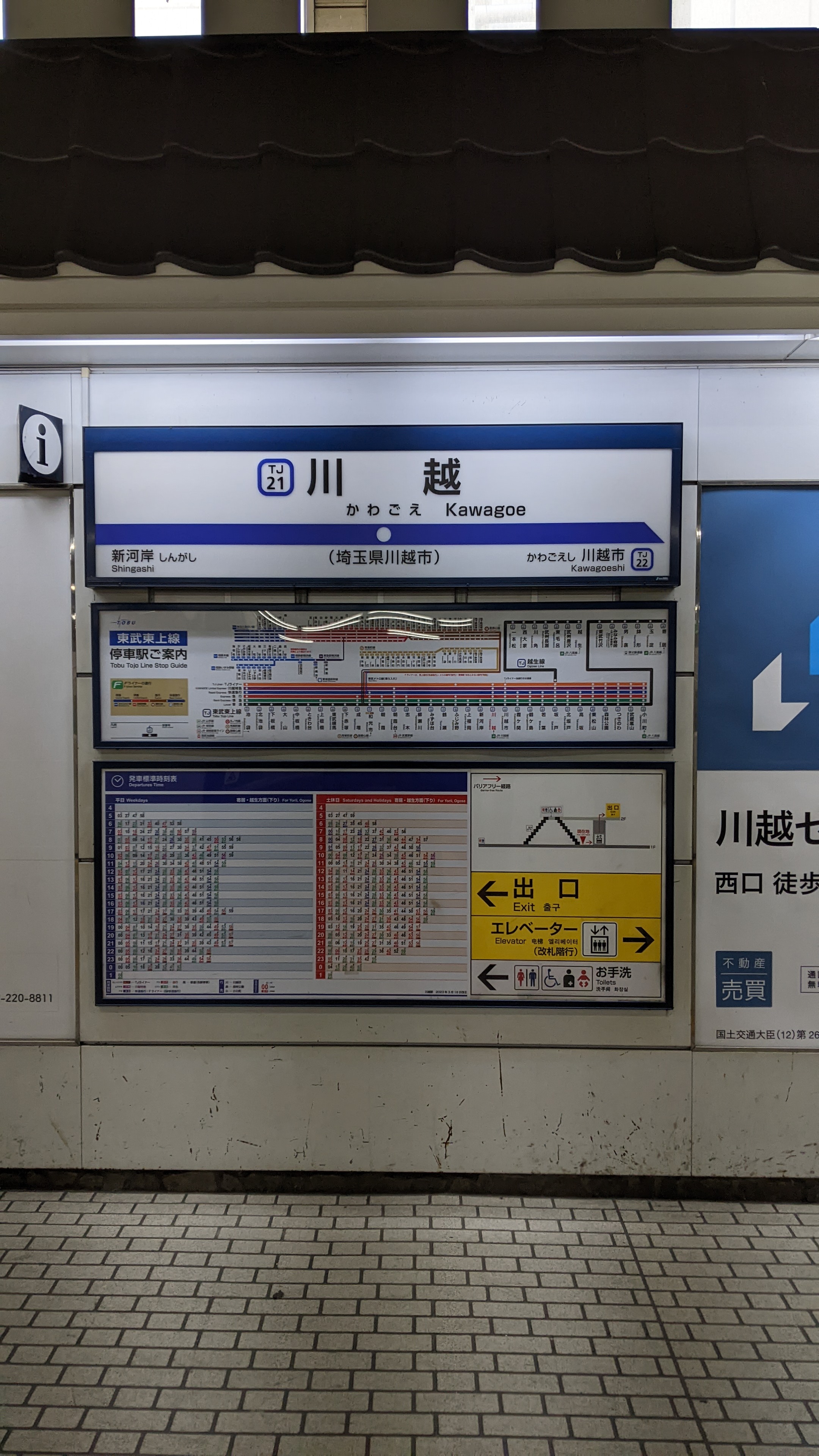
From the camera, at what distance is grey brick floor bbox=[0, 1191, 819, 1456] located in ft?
8.11

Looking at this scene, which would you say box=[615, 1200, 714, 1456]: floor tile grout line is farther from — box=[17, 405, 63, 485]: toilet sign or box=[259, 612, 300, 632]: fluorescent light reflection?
box=[17, 405, 63, 485]: toilet sign

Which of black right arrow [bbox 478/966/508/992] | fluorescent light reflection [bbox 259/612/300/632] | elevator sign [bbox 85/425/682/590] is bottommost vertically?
black right arrow [bbox 478/966/508/992]

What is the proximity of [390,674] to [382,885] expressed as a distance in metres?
0.89

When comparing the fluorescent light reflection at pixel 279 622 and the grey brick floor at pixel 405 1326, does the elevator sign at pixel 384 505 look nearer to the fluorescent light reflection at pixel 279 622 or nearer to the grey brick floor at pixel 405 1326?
the fluorescent light reflection at pixel 279 622

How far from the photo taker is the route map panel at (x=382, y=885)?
3.56m

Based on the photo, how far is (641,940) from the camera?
3562mm

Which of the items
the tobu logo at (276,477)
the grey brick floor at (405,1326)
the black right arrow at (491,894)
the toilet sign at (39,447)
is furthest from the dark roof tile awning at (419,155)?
the grey brick floor at (405,1326)

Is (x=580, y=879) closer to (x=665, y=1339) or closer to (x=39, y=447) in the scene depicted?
(x=665, y=1339)

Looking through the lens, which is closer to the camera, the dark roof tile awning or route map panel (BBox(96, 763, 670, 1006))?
the dark roof tile awning

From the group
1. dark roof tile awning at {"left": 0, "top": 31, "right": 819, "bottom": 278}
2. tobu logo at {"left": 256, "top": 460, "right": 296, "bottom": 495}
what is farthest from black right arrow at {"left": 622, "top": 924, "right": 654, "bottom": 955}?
dark roof tile awning at {"left": 0, "top": 31, "right": 819, "bottom": 278}

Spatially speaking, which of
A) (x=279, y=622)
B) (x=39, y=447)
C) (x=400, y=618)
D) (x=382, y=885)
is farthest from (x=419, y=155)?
(x=382, y=885)

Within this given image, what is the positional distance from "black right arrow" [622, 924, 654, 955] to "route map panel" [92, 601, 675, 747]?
0.79m

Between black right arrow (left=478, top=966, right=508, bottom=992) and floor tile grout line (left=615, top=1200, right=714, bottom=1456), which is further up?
black right arrow (left=478, top=966, right=508, bottom=992)


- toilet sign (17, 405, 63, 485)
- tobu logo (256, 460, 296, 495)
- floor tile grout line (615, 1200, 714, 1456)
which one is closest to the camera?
floor tile grout line (615, 1200, 714, 1456)
